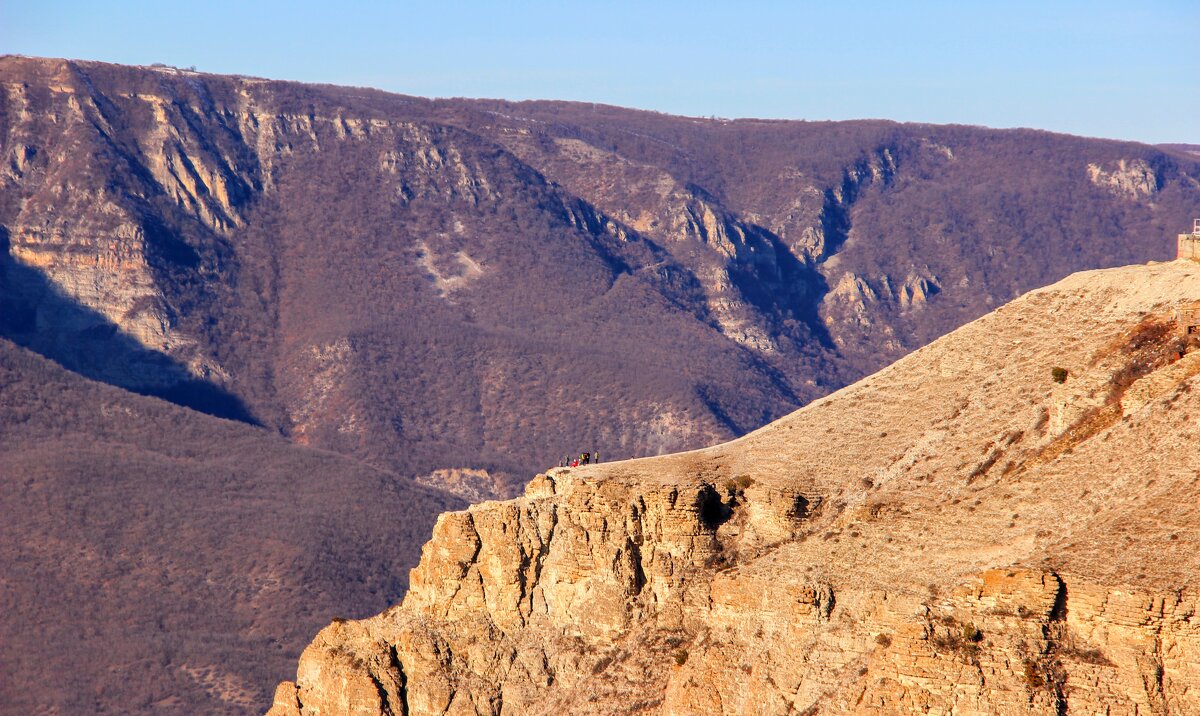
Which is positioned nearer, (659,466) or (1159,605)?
(1159,605)

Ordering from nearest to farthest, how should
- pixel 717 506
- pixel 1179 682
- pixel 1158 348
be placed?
pixel 1179 682 < pixel 1158 348 < pixel 717 506

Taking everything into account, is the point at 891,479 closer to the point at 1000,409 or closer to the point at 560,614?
the point at 1000,409

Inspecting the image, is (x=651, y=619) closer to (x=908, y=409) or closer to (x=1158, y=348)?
(x=908, y=409)

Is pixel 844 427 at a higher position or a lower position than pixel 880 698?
higher

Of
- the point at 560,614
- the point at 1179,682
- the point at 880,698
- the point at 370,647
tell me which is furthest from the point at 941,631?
the point at 370,647

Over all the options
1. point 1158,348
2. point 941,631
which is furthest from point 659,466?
point 941,631

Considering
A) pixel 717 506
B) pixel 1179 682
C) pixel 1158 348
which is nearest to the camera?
pixel 1179 682

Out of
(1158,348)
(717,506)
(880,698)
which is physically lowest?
(880,698)
